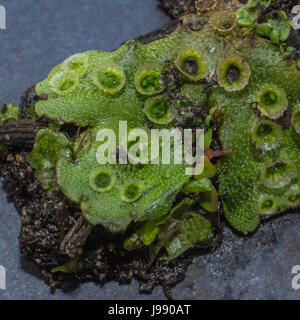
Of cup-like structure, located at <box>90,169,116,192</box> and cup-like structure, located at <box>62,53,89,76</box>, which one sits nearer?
cup-like structure, located at <box>90,169,116,192</box>

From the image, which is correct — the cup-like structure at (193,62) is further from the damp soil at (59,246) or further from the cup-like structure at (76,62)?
the damp soil at (59,246)

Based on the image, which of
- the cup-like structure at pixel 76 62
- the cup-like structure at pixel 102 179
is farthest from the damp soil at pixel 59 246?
the cup-like structure at pixel 76 62

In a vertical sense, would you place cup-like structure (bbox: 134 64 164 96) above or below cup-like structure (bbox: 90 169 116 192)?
above

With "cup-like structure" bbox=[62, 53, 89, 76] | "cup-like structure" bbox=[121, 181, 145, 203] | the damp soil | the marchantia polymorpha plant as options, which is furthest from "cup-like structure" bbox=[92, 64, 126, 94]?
the damp soil

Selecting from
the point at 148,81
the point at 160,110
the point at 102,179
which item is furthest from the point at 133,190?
the point at 148,81

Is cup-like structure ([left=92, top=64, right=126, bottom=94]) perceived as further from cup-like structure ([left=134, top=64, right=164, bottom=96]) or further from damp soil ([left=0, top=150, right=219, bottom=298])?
damp soil ([left=0, top=150, right=219, bottom=298])

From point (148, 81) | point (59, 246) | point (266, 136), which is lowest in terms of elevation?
point (59, 246)

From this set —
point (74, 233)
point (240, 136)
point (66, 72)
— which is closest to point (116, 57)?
point (66, 72)

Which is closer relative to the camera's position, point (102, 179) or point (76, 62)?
point (102, 179)

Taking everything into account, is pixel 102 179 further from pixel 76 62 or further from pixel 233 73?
pixel 233 73
